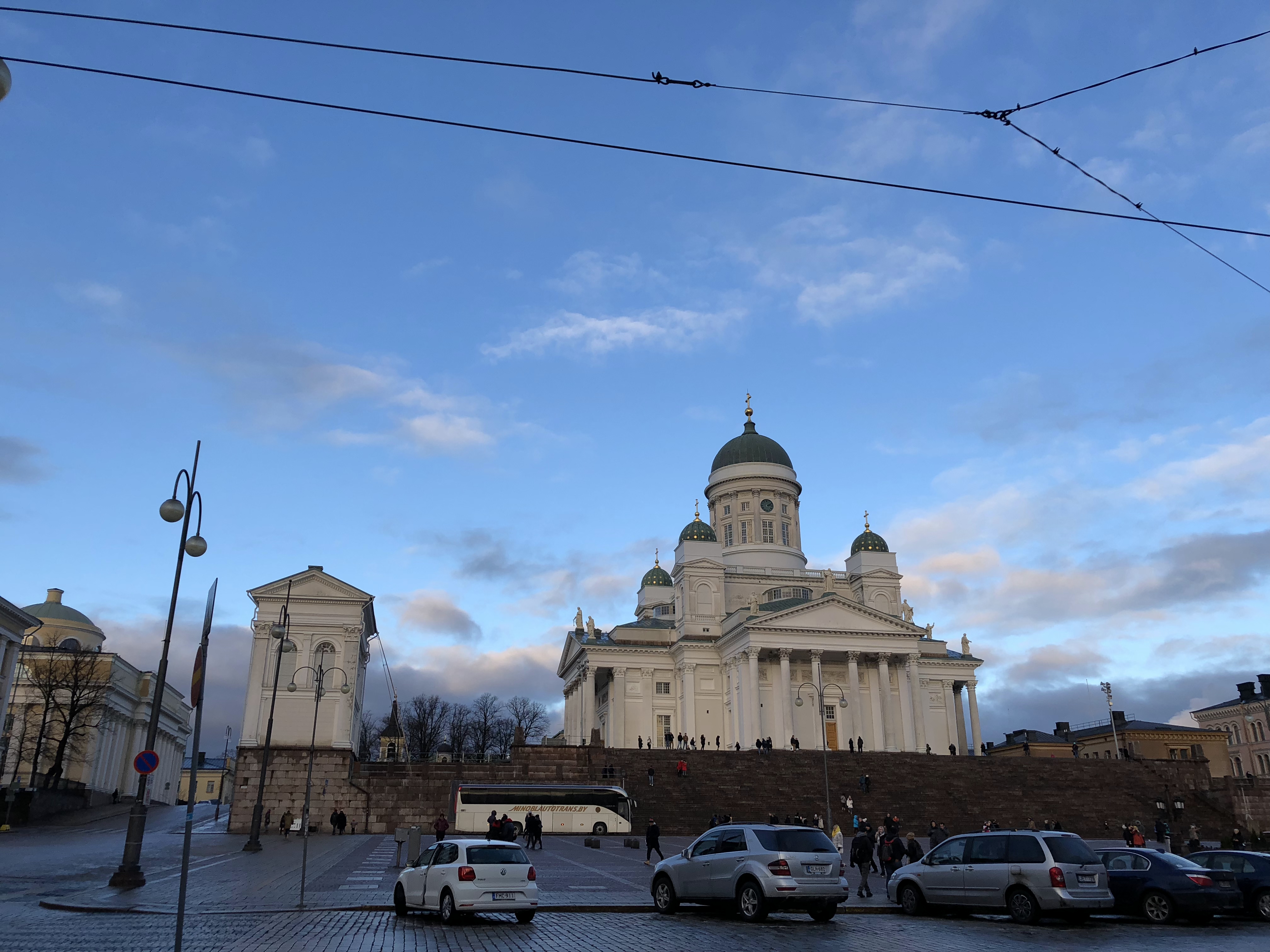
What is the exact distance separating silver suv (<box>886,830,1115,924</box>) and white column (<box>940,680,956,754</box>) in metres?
60.2

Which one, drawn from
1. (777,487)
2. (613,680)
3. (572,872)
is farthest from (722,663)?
(572,872)

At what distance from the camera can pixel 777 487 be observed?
83.6 m

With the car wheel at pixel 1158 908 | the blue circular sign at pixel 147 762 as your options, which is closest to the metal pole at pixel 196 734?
the blue circular sign at pixel 147 762

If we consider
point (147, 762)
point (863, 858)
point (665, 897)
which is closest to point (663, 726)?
point (863, 858)

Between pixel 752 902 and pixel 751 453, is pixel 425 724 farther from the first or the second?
pixel 752 902

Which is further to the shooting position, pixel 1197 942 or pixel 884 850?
pixel 884 850

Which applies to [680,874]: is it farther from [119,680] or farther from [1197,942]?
[119,680]

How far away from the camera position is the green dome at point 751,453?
8494cm

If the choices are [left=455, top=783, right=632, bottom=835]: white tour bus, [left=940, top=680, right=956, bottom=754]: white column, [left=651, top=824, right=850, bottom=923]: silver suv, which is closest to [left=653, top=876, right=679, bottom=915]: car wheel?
[left=651, top=824, right=850, bottom=923]: silver suv

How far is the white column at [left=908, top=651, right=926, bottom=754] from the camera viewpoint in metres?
69.8

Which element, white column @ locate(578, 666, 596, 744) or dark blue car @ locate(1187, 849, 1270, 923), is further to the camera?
white column @ locate(578, 666, 596, 744)

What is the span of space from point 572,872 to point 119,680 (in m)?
76.2

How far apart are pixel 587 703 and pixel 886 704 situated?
2222 cm

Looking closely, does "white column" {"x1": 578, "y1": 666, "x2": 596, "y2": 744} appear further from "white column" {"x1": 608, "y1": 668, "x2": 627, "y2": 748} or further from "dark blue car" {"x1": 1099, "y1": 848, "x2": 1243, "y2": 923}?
"dark blue car" {"x1": 1099, "y1": 848, "x2": 1243, "y2": 923}
